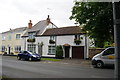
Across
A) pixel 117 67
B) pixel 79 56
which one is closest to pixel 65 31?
pixel 79 56

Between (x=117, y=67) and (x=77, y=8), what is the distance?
1706 centimetres

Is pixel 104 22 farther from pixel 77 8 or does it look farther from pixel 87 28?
pixel 77 8

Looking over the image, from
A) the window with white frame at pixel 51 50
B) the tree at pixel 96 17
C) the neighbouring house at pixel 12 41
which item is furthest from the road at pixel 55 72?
the neighbouring house at pixel 12 41

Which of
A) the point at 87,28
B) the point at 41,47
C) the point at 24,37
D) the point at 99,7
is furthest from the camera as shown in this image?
the point at 24,37

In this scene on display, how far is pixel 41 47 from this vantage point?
35.7 meters

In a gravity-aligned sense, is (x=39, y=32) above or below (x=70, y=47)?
above

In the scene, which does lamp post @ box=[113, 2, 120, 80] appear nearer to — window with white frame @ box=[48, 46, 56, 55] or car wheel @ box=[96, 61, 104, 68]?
car wheel @ box=[96, 61, 104, 68]

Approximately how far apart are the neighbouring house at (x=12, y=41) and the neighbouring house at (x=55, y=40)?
2755 mm

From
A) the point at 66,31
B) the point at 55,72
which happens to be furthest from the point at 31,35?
the point at 55,72

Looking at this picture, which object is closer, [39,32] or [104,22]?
[104,22]

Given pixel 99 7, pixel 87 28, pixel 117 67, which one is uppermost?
pixel 99 7

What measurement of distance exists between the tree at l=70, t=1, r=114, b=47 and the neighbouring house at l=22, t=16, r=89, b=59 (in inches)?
429

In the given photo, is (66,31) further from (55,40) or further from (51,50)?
(51,50)

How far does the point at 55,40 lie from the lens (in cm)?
3356
